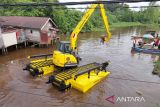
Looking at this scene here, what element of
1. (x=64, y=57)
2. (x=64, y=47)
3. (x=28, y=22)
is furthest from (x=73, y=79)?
(x=28, y=22)

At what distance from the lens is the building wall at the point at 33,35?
26.8 meters

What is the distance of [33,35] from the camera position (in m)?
27.1

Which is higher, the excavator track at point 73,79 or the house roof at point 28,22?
the house roof at point 28,22

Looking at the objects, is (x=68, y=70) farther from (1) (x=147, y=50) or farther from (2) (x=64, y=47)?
(1) (x=147, y=50)

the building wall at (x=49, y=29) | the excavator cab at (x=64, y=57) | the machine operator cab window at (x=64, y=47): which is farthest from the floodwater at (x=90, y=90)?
the building wall at (x=49, y=29)

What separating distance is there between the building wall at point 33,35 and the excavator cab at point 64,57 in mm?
11903

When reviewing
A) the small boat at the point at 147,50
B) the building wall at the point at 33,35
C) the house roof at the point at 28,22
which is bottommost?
the small boat at the point at 147,50

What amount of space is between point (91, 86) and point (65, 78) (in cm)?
217

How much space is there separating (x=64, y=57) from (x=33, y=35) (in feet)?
43.9

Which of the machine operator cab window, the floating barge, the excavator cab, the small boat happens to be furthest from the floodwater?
the small boat

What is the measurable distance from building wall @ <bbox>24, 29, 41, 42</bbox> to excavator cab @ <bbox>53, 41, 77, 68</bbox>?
11.9m

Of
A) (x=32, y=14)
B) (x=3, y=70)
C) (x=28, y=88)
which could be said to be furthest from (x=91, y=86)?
(x=32, y=14)

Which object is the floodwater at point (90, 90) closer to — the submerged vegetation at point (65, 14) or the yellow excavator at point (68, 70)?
the yellow excavator at point (68, 70)

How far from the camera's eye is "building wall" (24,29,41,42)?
2678 cm
